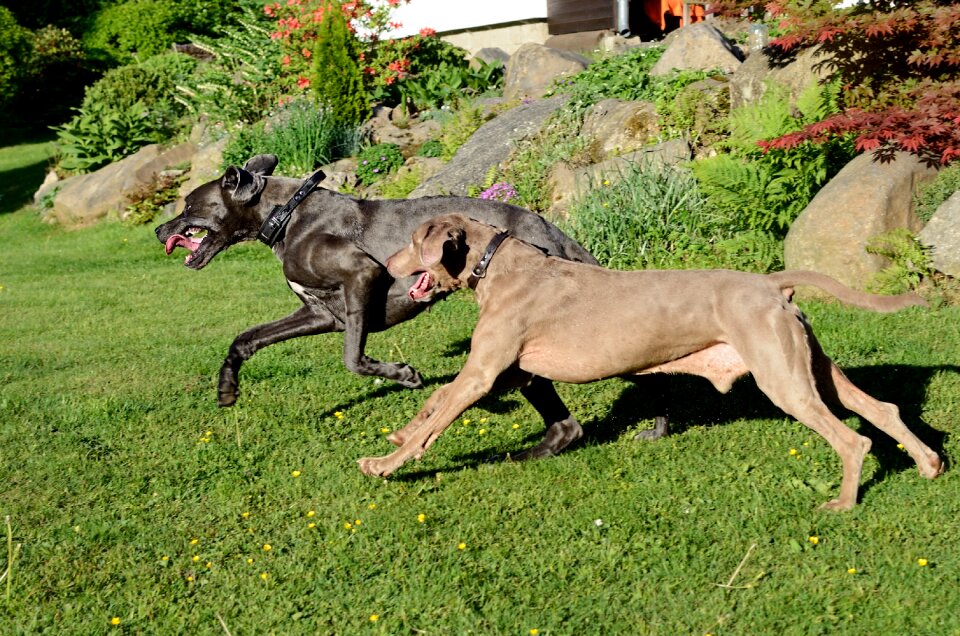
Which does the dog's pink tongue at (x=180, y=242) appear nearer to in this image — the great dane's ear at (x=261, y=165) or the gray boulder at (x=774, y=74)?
the great dane's ear at (x=261, y=165)

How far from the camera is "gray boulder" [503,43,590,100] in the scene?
14.9 meters

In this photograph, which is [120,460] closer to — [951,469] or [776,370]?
[776,370]

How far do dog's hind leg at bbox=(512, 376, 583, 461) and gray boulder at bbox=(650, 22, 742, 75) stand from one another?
7575 mm

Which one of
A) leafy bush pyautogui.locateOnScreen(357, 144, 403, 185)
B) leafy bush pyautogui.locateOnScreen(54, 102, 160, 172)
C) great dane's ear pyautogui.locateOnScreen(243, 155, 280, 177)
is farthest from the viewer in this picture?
leafy bush pyautogui.locateOnScreen(54, 102, 160, 172)

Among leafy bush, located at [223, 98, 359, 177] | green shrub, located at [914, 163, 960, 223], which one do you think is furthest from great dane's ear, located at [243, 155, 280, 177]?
leafy bush, located at [223, 98, 359, 177]

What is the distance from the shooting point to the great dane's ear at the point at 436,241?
5.22 m

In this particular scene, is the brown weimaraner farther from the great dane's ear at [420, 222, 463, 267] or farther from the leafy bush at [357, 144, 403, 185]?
the leafy bush at [357, 144, 403, 185]

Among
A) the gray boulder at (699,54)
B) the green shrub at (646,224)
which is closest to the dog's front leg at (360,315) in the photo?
the green shrub at (646,224)

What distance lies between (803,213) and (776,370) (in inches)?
171

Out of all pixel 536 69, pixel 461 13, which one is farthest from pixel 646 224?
pixel 461 13

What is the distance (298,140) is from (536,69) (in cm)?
368

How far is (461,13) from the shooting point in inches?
849

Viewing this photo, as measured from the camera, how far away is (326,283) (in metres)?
6.65

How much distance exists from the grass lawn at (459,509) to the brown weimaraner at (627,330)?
42cm
